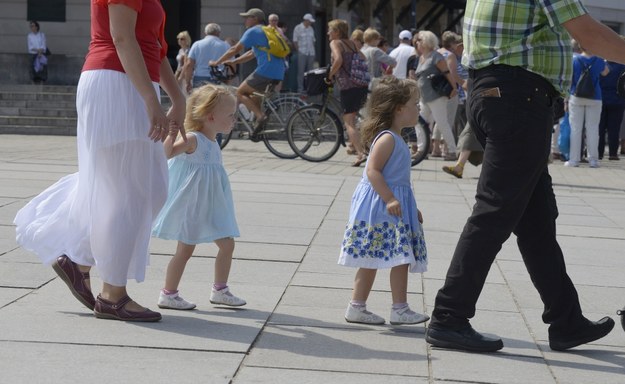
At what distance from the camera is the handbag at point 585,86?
1573 cm

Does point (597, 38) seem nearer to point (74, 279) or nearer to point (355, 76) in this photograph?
point (74, 279)

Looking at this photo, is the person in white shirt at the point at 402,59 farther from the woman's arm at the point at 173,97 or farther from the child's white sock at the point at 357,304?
the child's white sock at the point at 357,304

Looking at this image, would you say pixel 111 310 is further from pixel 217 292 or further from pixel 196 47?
pixel 196 47

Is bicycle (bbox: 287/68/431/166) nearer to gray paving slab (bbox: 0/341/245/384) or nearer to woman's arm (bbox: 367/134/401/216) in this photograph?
woman's arm (bbox: 367/134/401/216)

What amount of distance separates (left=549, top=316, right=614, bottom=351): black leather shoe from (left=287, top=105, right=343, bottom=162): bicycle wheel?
957cm

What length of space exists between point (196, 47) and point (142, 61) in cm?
1249

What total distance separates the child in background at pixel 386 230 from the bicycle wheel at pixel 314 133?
29.7 feet

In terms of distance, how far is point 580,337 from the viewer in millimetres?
5105

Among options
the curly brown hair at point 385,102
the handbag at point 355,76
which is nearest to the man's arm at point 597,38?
the curly brown hair at point 385,102

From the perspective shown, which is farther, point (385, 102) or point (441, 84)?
point (441, 84)

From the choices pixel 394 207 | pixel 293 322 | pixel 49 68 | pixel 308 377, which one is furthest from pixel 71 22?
pixel 308 377

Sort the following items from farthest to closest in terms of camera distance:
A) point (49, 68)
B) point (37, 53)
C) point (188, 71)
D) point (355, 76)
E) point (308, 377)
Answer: point (49, 68) < point (37, 53) < point (188, 71) < point (355, 76) < point (308, 377)

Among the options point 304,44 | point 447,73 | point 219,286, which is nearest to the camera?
point 219,286

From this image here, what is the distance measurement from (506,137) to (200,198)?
1.57 m
